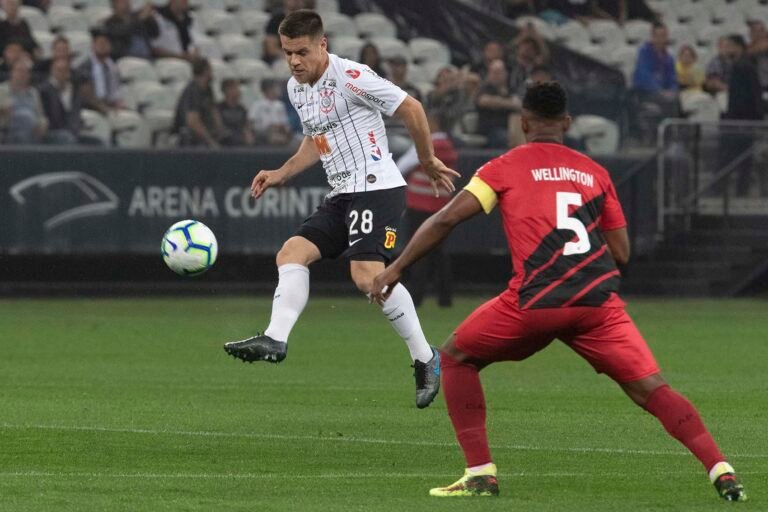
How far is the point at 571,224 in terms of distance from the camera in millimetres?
7117

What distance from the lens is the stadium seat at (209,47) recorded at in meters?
24.1

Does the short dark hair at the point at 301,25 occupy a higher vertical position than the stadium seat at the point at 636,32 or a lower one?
higher

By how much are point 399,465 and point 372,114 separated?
252 cm

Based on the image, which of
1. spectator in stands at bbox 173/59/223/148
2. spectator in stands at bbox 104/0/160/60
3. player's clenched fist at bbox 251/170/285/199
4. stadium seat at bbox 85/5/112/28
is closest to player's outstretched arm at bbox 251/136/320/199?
player's clenched fist at bbox 251/170/285/199

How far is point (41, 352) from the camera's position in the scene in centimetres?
1477

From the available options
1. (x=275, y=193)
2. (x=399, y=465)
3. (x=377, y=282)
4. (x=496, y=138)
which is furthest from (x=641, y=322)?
(x=377, y=282)

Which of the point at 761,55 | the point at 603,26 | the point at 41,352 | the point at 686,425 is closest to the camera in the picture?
the point at 686,425

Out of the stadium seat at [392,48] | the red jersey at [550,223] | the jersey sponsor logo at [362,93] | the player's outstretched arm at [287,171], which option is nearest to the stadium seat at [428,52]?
the stadium seat at [392,48]

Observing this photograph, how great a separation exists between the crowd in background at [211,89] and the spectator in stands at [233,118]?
1 centimetres

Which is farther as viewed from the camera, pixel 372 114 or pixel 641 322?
pixel 641 322

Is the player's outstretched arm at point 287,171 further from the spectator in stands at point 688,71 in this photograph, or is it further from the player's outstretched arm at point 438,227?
the spectator in stands at point 688,71

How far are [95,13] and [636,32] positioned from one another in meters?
8.76

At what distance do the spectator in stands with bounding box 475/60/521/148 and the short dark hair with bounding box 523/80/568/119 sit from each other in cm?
1423

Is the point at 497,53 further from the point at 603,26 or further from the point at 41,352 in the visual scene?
the point at 41,352
